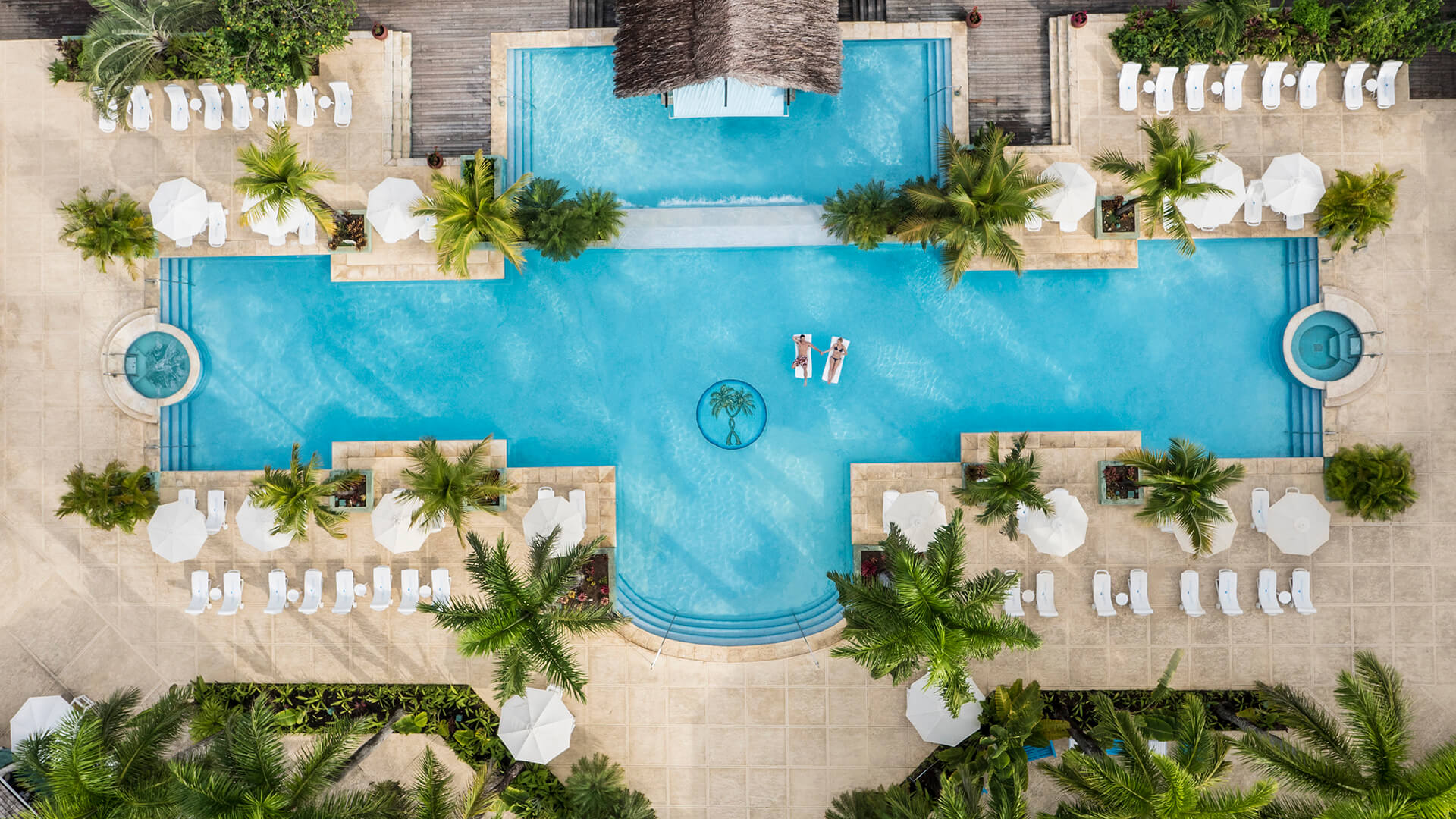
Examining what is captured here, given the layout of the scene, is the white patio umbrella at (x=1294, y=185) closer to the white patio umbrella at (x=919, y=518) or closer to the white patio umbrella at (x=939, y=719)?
the white patio umbrella at (x=919, y=518)

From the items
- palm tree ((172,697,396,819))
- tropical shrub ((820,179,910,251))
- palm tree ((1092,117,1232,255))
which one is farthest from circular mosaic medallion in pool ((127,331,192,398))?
palm tree ((1092,117,1232,255))

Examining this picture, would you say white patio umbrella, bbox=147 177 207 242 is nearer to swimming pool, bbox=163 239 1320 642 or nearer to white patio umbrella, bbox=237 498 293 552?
swimming pool, bbox=163 239 1320 642

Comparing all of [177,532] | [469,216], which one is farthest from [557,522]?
[177,532]

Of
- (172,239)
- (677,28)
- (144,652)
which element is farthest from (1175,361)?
(144,652)

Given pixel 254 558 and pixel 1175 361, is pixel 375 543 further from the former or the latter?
pixel 1175 361

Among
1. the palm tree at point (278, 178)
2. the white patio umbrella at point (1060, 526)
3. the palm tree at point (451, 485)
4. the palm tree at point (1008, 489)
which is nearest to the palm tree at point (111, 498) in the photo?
the palm tree at point (451, 485)
